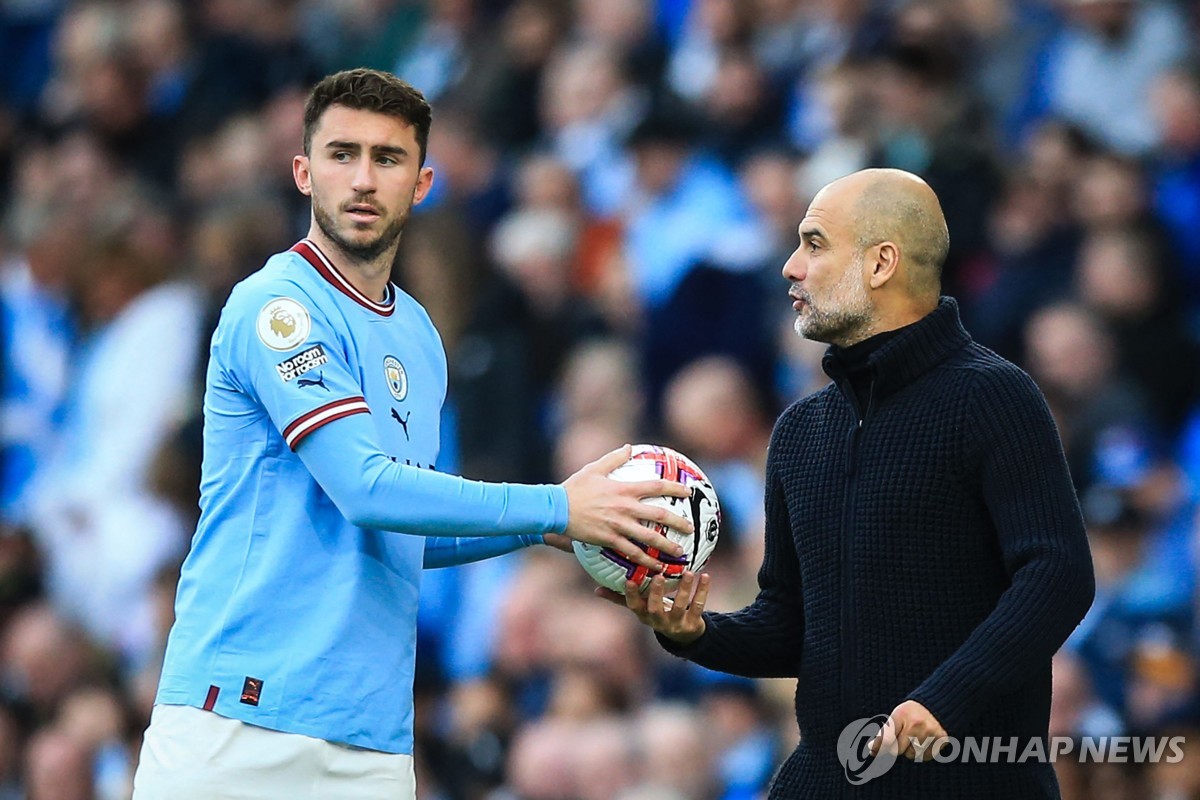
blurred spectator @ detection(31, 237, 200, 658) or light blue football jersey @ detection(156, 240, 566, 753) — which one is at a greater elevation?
blurred spectator @ detection(31, 237, 200, 658)

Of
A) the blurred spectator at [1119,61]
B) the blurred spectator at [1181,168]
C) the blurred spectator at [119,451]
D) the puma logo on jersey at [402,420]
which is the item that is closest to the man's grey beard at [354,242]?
the puma logo on jersey at [402,420]

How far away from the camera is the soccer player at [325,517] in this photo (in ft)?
15.6

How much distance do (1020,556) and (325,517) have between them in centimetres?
167

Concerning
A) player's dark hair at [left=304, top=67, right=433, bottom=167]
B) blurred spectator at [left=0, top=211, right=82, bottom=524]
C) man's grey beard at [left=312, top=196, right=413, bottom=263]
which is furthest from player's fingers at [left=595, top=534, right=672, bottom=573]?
blurred spectator at [left=0, top=211, right=82, bottom=524]

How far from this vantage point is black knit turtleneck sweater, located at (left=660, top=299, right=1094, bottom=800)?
4613 millimetres

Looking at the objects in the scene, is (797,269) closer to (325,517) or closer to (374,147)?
(374,147)

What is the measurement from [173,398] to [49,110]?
3.82 m

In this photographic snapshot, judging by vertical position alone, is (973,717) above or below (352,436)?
below

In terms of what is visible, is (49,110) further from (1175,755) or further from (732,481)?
(1175,755)

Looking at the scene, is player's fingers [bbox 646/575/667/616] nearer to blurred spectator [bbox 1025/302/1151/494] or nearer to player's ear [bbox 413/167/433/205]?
player's ear [bbox 413/167/433/205]

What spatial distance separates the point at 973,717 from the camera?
4.59 metres

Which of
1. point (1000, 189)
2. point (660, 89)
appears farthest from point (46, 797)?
point (1000, 189)

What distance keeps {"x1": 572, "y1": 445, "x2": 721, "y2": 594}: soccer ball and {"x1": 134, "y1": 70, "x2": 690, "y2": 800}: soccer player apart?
4 cm

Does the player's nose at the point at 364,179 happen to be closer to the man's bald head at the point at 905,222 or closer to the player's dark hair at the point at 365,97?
the player's dark hair at the point at 365,97
